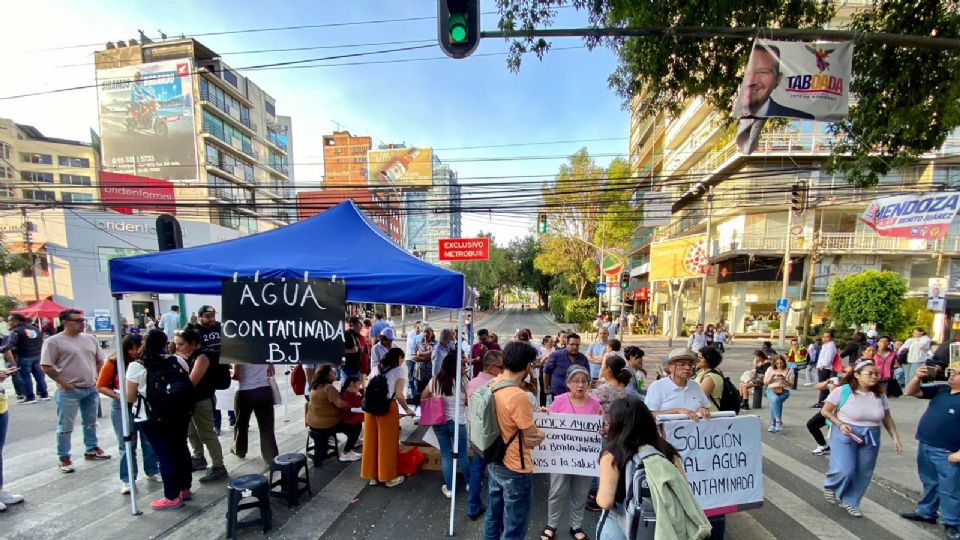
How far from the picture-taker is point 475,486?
3.75 meters

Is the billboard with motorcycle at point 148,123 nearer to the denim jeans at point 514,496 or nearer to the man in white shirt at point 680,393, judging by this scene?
the denim jeans at point 514,496

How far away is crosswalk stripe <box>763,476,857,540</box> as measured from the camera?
368 cm

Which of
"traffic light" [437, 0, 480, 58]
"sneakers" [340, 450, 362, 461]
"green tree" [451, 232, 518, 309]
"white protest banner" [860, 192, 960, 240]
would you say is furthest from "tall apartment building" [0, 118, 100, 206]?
"white protest banner" [860, 192, 960, 240]

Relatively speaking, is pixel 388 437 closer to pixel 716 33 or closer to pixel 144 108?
pixel 716 33

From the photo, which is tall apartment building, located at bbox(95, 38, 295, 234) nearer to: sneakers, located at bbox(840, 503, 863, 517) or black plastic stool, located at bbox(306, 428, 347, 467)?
black plastic stool, located at bbox(306, 428, 347, 467)

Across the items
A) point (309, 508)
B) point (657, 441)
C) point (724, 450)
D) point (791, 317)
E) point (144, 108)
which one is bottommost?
point (791, 317)

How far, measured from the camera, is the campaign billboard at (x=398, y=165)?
57.6 meters

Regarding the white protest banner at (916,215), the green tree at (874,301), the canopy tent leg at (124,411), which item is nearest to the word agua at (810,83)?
the canopy tent leg at (124,411)

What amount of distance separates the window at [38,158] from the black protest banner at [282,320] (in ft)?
209

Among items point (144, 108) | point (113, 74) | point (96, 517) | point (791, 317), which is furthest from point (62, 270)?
point (791, 317)

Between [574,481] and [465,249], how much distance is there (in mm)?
14614

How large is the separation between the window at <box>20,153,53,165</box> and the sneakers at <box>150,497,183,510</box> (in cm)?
6326

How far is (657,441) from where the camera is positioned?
2.09 m

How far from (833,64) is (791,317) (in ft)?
77.0
